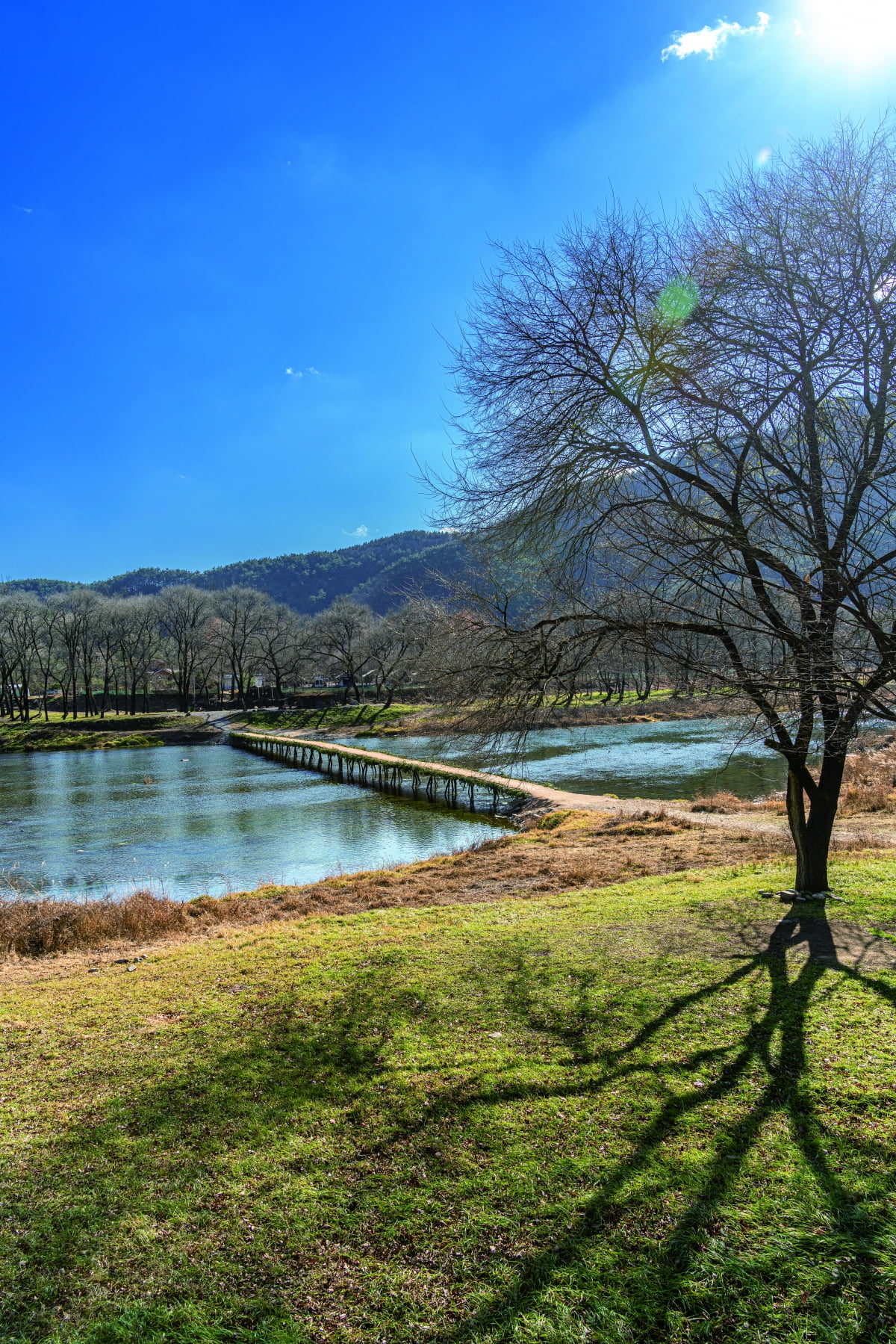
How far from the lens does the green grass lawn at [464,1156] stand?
2.52 metres

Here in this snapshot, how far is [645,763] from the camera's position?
31844 mm

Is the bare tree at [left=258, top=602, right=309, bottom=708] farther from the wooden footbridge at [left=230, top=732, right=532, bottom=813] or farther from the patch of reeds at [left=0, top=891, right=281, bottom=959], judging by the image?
the patch of reeds at [left=0, top=891, right=281, bottom=959]

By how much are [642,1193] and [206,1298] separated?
5.90 feet

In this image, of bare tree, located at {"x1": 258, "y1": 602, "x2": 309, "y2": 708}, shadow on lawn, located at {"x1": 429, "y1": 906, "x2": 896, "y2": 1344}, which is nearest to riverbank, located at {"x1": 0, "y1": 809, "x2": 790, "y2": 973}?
shadow on lawn, located at {"x1": 429, "y1": 906, "x2": 896, "y2": 1344}

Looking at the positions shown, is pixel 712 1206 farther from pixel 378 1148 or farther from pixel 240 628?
pixel 240 628

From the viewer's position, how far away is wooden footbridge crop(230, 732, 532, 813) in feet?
82.8

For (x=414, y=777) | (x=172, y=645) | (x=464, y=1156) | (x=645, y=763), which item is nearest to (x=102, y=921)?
(x=464, y=1156)

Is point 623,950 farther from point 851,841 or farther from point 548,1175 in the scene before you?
point 851,841

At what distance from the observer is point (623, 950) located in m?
6.43

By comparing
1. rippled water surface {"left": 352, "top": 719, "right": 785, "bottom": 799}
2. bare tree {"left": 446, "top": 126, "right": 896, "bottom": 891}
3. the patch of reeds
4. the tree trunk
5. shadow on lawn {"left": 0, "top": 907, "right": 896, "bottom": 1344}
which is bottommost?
rippled water surface {"left": 352, "top": 719, "right": 785, "bottom": 799}

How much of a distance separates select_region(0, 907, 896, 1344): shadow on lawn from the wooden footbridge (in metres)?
12.6

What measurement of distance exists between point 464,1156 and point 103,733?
6160 centimetres

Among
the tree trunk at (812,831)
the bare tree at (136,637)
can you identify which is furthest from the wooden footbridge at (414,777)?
the bare tree at (136,637)

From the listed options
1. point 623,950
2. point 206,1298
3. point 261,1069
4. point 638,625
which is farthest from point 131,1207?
point 638,625
